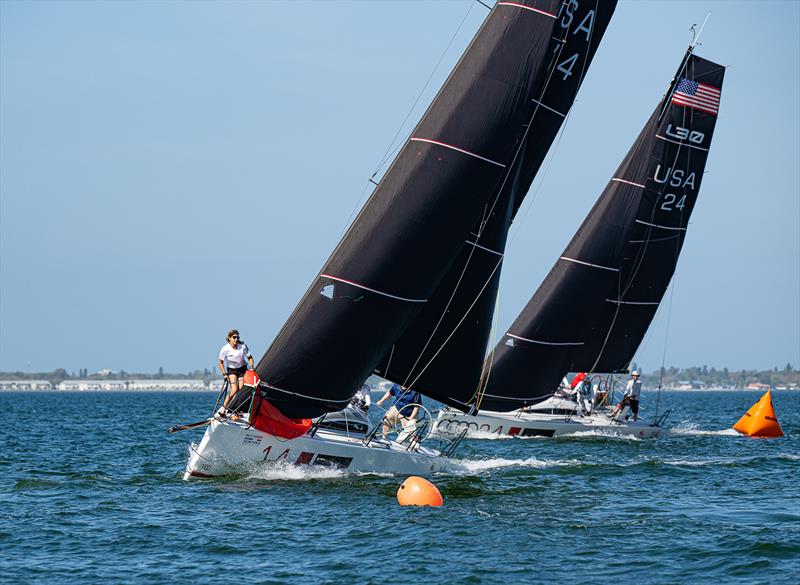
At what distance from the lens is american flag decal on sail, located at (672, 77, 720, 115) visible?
1420 inches

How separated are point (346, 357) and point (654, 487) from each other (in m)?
6.87

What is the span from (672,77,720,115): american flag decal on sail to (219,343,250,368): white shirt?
20.5 m

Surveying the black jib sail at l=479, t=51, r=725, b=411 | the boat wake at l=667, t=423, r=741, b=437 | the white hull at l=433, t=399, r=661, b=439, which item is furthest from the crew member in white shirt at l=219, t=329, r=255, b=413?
the boat wake at l=667, t=423, r=741, b=437

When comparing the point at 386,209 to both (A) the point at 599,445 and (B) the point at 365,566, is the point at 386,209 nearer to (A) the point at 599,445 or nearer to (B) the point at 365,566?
(B) the point at 365,566

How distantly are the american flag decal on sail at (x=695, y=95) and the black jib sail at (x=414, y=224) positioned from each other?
15.6 meters

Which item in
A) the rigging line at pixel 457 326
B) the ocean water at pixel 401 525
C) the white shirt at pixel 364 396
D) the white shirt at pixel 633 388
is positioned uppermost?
the rigging line at pixel 457 326

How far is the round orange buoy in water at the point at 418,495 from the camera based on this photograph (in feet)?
60.8

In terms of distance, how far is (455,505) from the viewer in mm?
18984

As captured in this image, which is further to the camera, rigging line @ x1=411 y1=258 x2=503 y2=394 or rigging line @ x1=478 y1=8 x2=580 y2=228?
rigging line @ x1=411 y1=258 x2=503 y2=394

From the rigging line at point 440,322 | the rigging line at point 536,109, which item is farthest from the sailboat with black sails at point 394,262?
the rigging line at point 440,322

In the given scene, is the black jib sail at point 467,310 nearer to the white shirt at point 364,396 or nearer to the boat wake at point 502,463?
the white shirt at point 364,396

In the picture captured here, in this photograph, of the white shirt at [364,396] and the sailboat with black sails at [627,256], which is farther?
the sailboat with black sails at [627,256]

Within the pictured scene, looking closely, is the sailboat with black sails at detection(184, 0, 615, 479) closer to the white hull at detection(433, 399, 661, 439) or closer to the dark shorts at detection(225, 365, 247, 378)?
the dark shorts at detection(225, 365, 247, 378)

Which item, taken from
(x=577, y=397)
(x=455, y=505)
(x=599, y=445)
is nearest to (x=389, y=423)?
(x=455, y=505)
